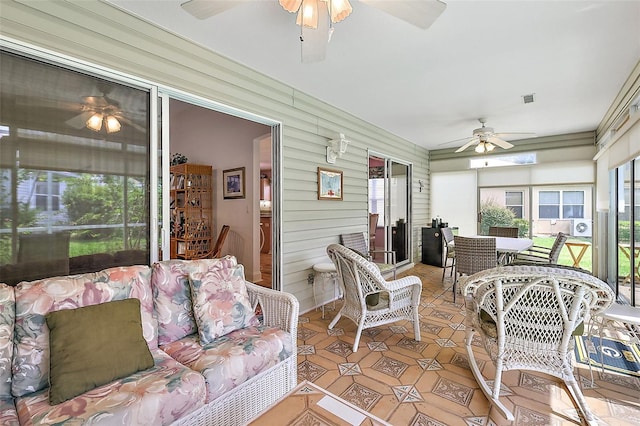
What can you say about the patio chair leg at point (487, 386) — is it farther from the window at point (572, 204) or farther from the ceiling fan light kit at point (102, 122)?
the window at point (572, 204)

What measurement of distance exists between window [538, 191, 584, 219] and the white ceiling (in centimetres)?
185

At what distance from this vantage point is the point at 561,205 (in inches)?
226

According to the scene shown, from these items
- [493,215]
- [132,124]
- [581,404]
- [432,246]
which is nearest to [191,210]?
[132,124]

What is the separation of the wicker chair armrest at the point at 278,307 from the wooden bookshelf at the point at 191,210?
346 cm

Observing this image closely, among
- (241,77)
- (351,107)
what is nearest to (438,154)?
(351,107)

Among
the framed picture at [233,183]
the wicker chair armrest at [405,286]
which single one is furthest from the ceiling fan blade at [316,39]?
the framed picture at [233,183]

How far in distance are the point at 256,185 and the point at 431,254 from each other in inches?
162

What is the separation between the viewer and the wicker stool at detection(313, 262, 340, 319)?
3656 millimetres

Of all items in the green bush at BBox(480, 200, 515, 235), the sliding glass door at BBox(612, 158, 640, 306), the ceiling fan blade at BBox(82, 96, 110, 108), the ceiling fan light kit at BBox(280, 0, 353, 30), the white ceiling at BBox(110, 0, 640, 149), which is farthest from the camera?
the green bush at BBox(480, 200, 515, 235)

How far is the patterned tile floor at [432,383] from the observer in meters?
1.91

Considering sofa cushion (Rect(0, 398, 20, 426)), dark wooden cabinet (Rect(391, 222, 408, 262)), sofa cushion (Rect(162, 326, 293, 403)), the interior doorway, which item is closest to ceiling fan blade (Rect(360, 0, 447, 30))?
sofa cushion (Rect(162, 326, 293, 403))

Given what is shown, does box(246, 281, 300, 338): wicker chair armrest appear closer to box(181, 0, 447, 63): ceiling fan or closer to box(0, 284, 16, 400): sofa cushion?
box(0, 284, 16, 400): sofa cushion

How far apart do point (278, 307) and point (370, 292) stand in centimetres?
97

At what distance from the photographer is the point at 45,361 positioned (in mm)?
1473
